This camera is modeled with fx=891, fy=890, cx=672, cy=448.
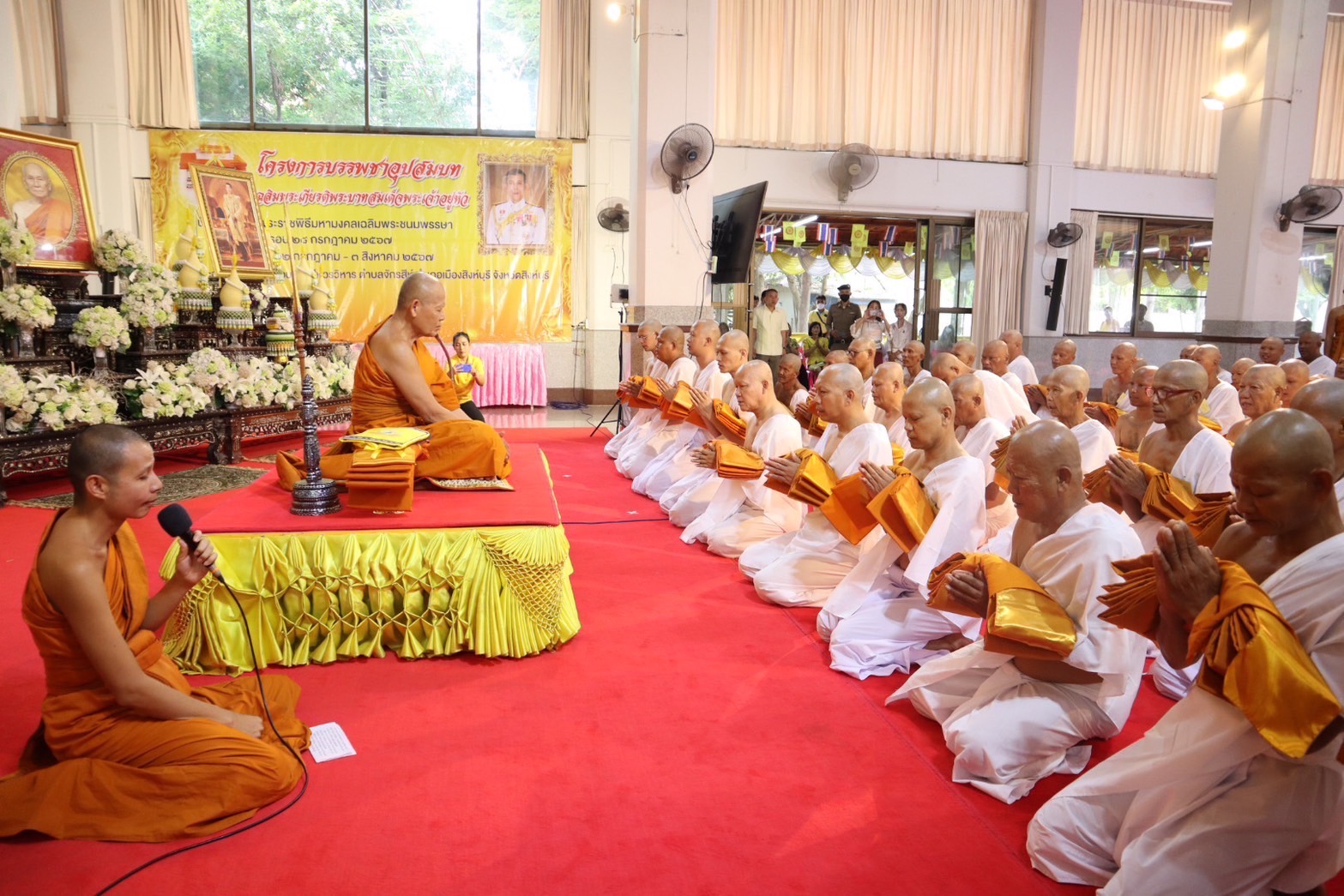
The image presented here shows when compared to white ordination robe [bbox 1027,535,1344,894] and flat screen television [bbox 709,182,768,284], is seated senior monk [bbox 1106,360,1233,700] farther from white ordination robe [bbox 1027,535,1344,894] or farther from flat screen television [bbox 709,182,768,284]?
flat screen television [bbox 709,182,768,284]

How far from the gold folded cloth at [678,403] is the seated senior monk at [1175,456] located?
3.51m

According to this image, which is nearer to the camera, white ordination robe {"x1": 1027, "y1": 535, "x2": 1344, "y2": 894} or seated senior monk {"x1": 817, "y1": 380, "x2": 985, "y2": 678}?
white ordination robe {"x1": 1027, "y1": 535, "x2": 1344, "y2": 894}

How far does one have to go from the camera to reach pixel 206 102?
12.7 m

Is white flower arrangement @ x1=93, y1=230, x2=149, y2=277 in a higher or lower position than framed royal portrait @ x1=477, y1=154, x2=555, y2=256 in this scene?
lower

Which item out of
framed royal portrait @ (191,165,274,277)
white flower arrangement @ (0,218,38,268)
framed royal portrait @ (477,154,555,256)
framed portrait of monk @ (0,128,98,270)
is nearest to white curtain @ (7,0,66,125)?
framed royal portrait @ (191,165,274,277)

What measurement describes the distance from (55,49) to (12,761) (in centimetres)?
1284

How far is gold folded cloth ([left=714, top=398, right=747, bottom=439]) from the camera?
626cm

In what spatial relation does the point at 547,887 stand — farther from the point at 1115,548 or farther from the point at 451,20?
the point at 451,20

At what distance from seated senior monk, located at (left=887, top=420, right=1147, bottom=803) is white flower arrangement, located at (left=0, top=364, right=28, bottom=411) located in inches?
263

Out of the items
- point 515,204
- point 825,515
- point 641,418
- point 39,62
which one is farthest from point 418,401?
point 39,62

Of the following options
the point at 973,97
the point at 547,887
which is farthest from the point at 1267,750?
the point at 973,97

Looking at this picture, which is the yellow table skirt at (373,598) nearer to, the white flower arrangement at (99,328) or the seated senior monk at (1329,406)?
the seated senior monk at (1329,406)

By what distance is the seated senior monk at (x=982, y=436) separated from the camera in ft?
15.8

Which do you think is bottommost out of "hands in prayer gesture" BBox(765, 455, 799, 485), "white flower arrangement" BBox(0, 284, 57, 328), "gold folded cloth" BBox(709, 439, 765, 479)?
"gold folded cloth" BBox(709, 439, 765, 479)
